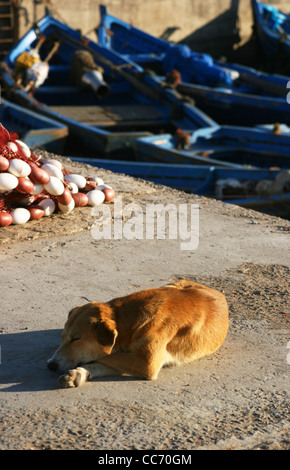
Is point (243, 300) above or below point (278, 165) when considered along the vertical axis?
above

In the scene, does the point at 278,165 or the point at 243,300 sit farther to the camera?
the point at 278,165

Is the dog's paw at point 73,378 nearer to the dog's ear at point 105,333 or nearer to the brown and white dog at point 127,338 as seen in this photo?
the brown and white dog at point 127,338

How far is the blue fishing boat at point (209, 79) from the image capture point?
43.5ft

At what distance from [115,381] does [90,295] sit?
0.98 meters

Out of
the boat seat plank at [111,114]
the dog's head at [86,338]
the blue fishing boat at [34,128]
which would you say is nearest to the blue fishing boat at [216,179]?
the blue fishing boat at [34,128]

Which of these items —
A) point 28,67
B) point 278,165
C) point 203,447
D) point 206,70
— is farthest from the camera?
point 206,70

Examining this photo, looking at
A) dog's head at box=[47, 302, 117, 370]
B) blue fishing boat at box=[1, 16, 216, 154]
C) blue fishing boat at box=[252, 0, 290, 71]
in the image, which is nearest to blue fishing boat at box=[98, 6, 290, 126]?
blue fishing boat at box=[1, 16, 216, 154]

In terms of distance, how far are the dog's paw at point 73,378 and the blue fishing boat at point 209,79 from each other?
1025 cm

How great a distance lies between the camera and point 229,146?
11641 mm

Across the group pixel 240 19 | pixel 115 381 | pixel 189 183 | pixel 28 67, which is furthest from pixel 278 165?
pixel 240 19

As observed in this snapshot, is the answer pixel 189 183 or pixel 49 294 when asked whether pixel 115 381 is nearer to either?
pixel 49 294

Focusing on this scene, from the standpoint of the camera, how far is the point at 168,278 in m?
4.83

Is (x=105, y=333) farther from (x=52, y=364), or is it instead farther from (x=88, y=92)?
(x=88, y=92)

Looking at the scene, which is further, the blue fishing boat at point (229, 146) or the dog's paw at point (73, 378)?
the blue fishing boat at point (229, 146)
